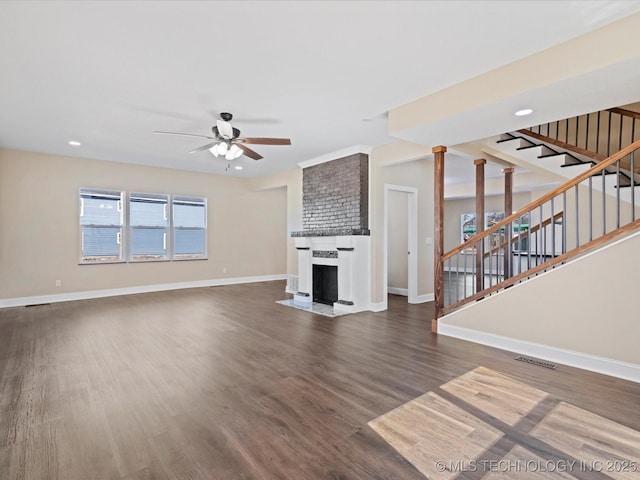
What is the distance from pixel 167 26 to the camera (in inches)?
98.3

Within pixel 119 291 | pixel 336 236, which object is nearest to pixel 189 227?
pixel 119 291

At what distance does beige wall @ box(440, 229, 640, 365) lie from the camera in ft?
9.64

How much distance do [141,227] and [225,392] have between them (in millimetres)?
6035

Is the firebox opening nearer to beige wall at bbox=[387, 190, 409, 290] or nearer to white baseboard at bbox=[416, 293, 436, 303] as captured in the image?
white baseboard at bbox=[416, 293, 436, 303]

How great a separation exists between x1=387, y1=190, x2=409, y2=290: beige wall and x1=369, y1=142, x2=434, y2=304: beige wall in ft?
1.93

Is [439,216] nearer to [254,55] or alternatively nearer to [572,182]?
[572,182]

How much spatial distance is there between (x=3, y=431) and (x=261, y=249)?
7395 millimetres

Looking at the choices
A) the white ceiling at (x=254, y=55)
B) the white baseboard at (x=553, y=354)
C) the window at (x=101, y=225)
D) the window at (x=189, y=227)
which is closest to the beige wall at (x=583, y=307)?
the white baseboard at (x=553, y=354)

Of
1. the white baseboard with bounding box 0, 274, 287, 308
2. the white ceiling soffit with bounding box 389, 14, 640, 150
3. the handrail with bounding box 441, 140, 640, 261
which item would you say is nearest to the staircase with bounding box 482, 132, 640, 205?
the handrail with bounding box 441, 140, 640, 261

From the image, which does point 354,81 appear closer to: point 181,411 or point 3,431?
point 181,411

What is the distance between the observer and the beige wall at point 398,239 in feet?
24.0

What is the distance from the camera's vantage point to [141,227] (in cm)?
753

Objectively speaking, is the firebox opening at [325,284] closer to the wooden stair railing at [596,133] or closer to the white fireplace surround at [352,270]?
the white fireplace surround at [352,270]

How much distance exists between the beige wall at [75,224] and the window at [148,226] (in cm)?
19
